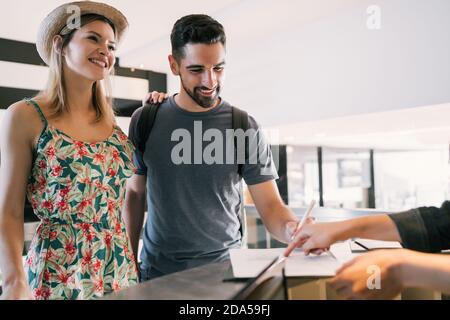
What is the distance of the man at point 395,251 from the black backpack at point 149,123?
1.85 feet

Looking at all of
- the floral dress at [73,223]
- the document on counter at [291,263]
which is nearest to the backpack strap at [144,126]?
the floral dress at [73,223]

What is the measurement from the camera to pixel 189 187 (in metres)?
1.23

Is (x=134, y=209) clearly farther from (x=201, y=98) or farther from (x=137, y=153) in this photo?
(x=201, y=98)

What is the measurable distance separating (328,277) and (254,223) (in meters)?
3.75

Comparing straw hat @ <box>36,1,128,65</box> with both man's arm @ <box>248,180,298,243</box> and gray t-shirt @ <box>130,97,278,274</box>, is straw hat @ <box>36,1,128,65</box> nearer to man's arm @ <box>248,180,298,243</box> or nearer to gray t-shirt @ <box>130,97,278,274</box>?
gray t-shirt @ <box>130,97,278,274</box>

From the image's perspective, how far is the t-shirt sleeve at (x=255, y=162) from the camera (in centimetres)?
130

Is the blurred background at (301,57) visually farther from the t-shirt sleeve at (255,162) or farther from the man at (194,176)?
the t-shirt sleeve at (255,162)

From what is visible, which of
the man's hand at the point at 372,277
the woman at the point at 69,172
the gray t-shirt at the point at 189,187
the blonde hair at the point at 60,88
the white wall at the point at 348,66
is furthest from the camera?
the white wall at the point at 348,66

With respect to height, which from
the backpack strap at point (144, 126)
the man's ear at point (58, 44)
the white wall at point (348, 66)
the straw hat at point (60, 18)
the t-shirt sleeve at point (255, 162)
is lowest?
the t-shirt sleeve at point (255, 162)

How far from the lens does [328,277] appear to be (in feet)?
2.18

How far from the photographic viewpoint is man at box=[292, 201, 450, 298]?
569 mm

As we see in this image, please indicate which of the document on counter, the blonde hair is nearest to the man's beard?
the blonde hair

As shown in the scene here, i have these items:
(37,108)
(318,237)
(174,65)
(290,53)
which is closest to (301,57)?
(290,53)

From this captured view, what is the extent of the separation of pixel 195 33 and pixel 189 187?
18.2 inches
